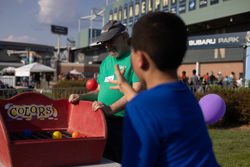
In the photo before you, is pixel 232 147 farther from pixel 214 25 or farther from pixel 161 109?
pixel 214 25

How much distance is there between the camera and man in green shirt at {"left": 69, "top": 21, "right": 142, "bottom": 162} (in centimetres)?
315

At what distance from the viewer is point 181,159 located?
1.54m

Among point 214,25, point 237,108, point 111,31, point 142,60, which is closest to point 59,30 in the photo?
point 214,25

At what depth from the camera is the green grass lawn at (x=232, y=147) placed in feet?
21.7

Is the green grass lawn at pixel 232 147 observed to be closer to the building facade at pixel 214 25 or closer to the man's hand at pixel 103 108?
the man's hand at pixel 103 108

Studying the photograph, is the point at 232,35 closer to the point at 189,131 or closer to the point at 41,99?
the point at 41,99

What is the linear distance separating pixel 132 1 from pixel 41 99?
50.3 m

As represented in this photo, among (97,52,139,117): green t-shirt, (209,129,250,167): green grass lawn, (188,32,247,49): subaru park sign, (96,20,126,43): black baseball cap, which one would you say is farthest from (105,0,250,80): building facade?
(96,20,126,43): black baseball cap

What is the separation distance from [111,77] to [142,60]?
5.77 feet

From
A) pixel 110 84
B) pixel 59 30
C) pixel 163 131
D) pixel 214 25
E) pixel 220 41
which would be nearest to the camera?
pixel 163 131

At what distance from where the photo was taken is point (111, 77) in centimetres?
332

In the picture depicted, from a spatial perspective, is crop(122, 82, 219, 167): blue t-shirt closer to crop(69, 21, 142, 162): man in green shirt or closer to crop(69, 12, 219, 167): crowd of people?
crop(69, 12, 219, 167): crowd of people

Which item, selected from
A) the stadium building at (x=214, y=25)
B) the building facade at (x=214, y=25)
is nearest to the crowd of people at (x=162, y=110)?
the building facade at (x=214, y=25)

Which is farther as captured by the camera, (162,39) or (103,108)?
(103,108)
